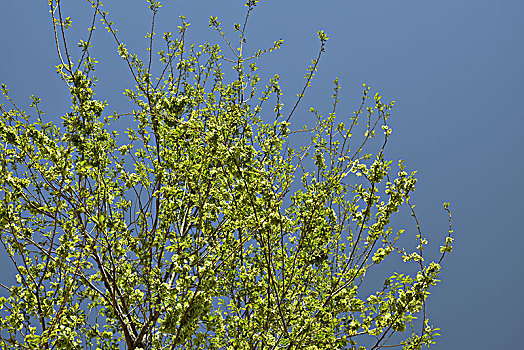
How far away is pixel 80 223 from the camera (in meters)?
3.29

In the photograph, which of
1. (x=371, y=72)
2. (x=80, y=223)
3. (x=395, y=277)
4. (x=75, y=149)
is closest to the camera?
(x=395, y=277)

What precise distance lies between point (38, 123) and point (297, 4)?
17084 mm

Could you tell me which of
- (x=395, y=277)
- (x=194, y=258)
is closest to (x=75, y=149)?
(x=194, y=258)

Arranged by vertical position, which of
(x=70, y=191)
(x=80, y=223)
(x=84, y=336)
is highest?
(x=70, y=191)

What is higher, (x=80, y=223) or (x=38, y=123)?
(x=38, y=123)

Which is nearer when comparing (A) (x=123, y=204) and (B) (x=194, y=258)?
(B) (x=194, y=258)

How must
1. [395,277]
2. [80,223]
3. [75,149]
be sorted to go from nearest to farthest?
[395,277]
[80,223]
[75,149]

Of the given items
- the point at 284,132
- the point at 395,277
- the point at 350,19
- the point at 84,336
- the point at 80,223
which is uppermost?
the point at 350,19

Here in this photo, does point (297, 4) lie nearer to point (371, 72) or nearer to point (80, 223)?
point (371, 72)

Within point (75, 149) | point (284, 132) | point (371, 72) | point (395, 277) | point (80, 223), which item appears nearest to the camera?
point (395, 277)

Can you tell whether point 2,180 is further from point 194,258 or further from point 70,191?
point 194,258

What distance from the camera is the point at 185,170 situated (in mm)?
3682

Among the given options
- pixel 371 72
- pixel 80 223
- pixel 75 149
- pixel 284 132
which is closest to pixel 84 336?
pixel 80 223

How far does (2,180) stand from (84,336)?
1337mm
